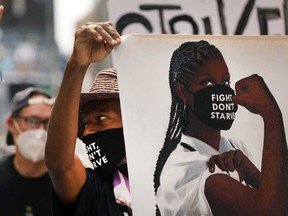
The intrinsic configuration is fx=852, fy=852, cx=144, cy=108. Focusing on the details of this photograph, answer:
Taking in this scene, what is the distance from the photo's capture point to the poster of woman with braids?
2426mm

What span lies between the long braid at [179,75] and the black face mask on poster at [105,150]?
22cm

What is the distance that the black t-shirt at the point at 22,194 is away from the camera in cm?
440

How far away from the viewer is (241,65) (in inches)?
101

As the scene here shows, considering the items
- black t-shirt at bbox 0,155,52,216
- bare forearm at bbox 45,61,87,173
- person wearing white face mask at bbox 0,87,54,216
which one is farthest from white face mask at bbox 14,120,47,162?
bare forearm at bbox 45,61,87,173

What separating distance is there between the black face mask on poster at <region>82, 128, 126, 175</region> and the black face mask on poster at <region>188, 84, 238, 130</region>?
0.28m

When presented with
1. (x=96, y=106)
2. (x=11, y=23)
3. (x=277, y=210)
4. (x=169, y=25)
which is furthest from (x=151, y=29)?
(x=11, y=23)

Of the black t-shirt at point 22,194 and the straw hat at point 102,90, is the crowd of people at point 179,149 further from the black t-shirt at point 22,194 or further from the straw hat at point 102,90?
the black t-shirt at point 22,194

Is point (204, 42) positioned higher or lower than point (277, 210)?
higher

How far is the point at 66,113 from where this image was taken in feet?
7.85

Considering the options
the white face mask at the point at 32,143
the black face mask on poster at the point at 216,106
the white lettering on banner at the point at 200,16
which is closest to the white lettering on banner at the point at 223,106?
the black face mask on poster at the point at 216,106

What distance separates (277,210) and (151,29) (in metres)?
1.46

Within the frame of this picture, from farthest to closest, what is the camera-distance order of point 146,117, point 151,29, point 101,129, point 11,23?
point 11,23
point 151,29
point 101,129
point 146,117

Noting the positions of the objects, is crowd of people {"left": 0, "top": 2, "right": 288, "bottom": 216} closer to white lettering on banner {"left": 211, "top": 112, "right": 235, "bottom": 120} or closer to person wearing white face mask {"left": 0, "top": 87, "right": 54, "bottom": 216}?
white lettering on banner {"left": 211, "top": 112, "right": 235, "bottom": 120}

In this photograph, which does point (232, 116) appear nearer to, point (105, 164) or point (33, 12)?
point (105, 164)
